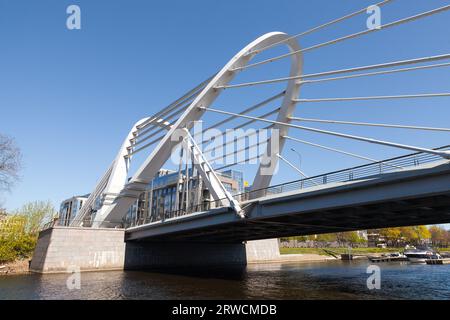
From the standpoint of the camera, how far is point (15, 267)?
125ft

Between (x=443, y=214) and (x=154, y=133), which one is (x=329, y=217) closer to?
(x=443, y=214)

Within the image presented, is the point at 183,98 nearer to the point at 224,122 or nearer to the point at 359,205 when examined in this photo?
the point at 224,122

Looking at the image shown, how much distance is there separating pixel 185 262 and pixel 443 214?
106 ft

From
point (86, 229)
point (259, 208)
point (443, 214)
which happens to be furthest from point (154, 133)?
point (443, 214)

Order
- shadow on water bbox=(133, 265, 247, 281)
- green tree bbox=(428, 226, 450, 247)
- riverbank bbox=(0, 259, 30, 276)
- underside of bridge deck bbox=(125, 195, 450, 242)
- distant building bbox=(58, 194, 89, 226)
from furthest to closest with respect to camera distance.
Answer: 1. green tree bbox=(428, 226, 450, 247)
2. distant building bbox=(58, 194, 89, 226)
3. riverbank bbox=(0, 259, 30, 276)
4. shadow on water bbox=(133, 265, 247, 281)
5. underside of bridge deck bbox=(125, 195, 450, 242)

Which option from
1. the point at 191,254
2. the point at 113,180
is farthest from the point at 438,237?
the point at 113,180

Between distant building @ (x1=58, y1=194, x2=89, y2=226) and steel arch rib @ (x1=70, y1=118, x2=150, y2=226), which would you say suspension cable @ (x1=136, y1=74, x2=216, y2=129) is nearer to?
steel arch rib @ (x1=70, y1=118, x2=150, y2=226)

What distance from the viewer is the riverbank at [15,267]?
3581 centimetres

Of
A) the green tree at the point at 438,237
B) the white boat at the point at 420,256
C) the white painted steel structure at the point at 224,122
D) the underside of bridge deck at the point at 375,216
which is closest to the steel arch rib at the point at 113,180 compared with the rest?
the white painted steel structure at the point at 224,122

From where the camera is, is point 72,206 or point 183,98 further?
point 72,206

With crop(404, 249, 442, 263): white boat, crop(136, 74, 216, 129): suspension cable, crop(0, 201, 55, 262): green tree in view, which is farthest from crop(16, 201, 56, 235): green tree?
A: crop(404, 249, 442, 263): white boat

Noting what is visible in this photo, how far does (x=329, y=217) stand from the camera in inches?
1056

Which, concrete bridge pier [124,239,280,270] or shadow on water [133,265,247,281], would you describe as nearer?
shadow on water [133,265,247,281]

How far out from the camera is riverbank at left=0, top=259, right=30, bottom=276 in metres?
35.8
